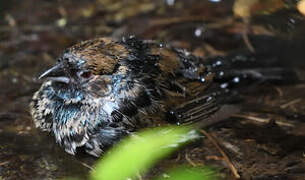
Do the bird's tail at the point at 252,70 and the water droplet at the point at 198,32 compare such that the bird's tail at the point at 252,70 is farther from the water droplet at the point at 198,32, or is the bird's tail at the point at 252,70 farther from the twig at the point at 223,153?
the water droplet at the point at 198,32

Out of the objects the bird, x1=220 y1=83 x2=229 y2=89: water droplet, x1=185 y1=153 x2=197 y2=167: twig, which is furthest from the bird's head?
x1=220 y1=83 x2=229 y2=89: water droplet

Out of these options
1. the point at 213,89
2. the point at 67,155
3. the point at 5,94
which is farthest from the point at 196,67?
the point at 5,94

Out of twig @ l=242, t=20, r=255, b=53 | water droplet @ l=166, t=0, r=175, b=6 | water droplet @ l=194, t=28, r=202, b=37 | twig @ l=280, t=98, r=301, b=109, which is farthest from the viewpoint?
water droplet @ l=166, t=0, r=175, b=6

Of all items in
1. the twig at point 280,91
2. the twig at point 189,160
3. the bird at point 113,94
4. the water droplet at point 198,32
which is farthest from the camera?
the water droplet at point 198,32

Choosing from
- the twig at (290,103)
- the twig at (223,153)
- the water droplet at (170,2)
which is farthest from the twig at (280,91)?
the water droplet at (170,2)

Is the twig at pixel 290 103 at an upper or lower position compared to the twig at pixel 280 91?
lower

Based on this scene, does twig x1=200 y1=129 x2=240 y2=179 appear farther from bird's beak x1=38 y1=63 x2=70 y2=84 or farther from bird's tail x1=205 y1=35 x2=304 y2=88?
bird's beak x1=38 y1=63 x2=70 y2=84

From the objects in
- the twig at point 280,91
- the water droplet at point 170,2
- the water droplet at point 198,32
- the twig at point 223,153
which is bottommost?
the twig at point 223,153
